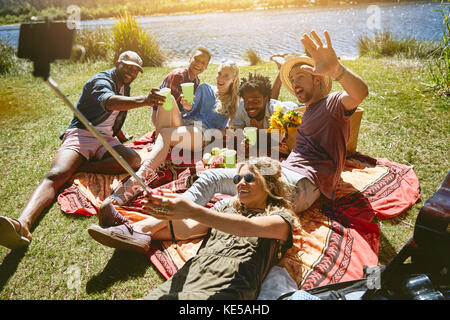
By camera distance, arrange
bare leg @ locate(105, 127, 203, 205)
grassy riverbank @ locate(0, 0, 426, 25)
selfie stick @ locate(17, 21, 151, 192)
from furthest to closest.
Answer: grassy riverbank @ locate(0, 0, 426, 25)
bare leg @ locate(105, 127, 203, 205)
selfie stick @ locate(17, 21, 151, 192)

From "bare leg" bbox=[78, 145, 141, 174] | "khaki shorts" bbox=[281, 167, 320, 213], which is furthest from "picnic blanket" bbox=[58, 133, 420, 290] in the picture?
"khaki shorts" bbox=[281, 167, 320, 213]

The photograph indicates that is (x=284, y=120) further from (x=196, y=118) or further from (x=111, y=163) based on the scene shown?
(x=111, y=163)

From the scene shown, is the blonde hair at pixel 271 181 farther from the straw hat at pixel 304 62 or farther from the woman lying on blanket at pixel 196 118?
the woman lying on blanket at pixel 196 118

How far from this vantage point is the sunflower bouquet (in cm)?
400

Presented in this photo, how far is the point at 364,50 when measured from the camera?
44.0ft

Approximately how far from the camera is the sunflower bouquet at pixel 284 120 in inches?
158

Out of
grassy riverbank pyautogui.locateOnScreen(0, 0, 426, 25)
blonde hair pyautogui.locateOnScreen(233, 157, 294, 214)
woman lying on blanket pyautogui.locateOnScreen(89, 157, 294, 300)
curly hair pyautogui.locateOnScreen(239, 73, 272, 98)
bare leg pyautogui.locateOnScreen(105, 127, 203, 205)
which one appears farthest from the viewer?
grassy riverbank pyautogui.locateOnScreen(0, 0, 426, 25)

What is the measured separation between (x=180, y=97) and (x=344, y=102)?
8.41 ft

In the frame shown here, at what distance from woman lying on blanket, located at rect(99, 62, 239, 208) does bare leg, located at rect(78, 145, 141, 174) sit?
0.35 meters

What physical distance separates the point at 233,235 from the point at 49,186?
253cm

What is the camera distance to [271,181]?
2705mm

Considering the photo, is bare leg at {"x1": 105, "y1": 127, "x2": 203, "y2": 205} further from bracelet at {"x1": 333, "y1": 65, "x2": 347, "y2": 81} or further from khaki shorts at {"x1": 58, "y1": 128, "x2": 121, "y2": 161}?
bracelet at {"x1": 333, "y1": 65, "x2": 347, "y2": 81}

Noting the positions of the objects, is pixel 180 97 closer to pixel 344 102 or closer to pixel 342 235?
pixel 344 102
